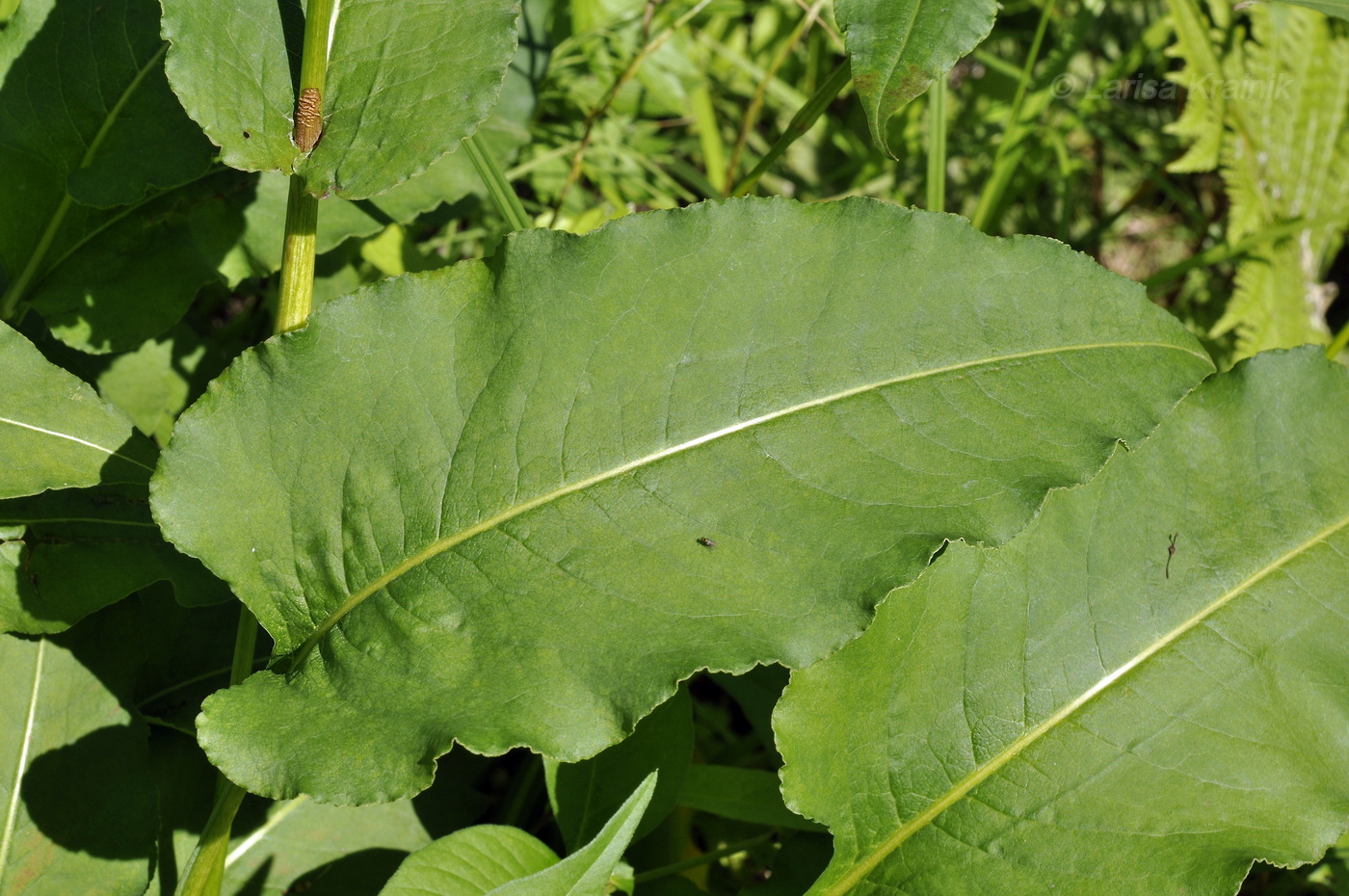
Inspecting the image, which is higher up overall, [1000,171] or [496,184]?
[496,184]

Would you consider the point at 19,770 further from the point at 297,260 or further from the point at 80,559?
the point at 297,260

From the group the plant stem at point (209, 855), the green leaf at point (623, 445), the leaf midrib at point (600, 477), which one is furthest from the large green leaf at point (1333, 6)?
the plant stem at point (209, 855)

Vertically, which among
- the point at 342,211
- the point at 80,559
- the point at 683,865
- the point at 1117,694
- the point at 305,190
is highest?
the point at 305,190

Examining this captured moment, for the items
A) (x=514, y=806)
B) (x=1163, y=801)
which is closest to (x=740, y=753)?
(x=514, y=806)

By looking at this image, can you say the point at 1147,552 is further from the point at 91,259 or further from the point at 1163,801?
the point at 91,259

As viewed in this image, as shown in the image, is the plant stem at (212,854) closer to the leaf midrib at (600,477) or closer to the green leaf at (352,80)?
the leaf midrib at (600,477)

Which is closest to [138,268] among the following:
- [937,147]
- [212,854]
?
[212,854]
